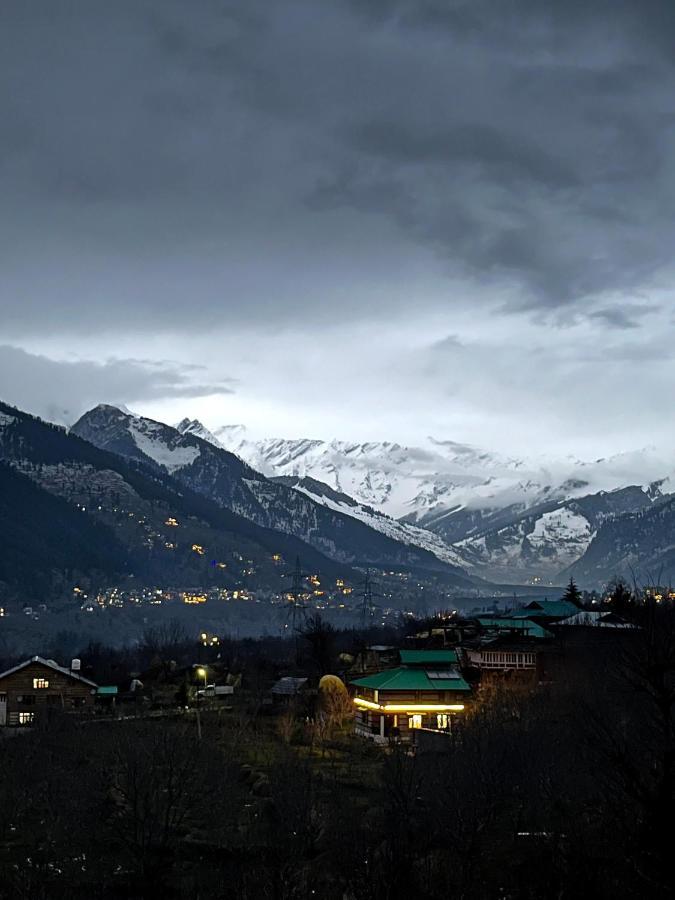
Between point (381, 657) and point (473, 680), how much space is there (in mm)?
23978

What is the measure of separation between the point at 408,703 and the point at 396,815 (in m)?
44.5

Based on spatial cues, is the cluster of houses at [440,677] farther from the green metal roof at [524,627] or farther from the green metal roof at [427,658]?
the green metal roof at [524,627]

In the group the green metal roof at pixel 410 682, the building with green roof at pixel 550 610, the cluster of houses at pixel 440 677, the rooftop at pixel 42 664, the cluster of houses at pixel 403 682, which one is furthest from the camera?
the building with green roof at pixel 550 610

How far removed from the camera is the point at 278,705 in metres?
96.7

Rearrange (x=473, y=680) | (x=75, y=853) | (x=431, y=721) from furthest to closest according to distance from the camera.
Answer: (x=473, y=680)
(x=431, y=721)
(x=75, y=853)

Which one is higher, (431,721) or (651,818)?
(651,818)

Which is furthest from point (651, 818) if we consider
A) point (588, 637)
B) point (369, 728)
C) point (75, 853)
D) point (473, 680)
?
point (588, 637)

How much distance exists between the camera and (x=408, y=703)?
83500 millimetres

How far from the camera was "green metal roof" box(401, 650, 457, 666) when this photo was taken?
90.4 metres

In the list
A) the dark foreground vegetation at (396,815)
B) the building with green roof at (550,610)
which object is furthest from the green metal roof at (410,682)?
the building with green roof at (550,610)

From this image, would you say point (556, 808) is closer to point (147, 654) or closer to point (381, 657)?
point (381, 657)

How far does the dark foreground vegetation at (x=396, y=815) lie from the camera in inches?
1416

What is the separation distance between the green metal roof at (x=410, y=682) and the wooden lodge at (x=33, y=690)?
30.9 metres

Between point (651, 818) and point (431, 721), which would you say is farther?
point (431, 721)
